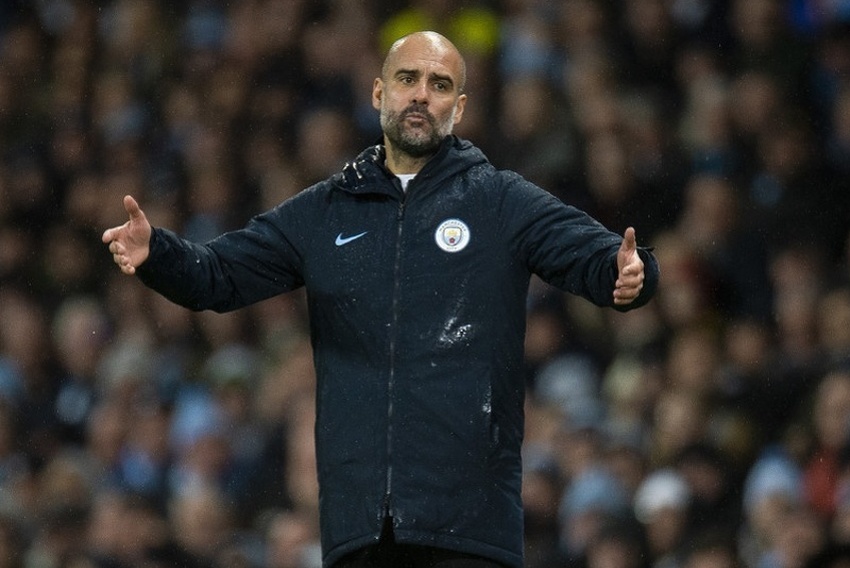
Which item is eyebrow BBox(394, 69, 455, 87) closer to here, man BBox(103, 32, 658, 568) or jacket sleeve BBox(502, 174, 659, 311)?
man BBox(103, 32, 658, 568)

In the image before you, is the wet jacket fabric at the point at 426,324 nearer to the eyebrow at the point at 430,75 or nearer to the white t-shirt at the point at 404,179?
the white t-shirt at the point at 404,179

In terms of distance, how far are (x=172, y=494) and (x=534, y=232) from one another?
5149mm

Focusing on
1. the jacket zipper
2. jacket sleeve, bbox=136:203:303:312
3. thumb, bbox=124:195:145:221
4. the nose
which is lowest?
the jacket zipper

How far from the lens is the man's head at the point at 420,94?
4.24 m

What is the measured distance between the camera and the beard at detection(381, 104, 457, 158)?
4.23 metres

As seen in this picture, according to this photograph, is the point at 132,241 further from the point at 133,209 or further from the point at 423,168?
the point at 423,168

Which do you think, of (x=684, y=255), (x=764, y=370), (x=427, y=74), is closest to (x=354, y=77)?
(x=684, y=255)

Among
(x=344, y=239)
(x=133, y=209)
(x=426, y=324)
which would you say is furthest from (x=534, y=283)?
(x=133, y=209)

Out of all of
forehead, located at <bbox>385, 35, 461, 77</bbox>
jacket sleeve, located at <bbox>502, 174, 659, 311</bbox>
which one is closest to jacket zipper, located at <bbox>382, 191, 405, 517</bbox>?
jacket sleeve, located at <bbox>502, 174, 659, 311</bbox>

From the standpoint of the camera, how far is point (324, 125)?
31.5ft

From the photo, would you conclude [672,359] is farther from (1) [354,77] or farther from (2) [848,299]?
(1) [354,77]

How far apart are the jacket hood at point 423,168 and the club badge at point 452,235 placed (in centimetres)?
13

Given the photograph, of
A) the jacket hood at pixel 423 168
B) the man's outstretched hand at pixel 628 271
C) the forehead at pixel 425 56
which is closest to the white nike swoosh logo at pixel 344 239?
the jacket hood at pixel 423 168

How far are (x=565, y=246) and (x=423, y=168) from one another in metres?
0.42
